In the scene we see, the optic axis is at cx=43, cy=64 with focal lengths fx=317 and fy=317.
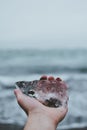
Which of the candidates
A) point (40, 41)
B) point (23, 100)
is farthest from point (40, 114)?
point (40, 41)

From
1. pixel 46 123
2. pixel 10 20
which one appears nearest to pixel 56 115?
pixel 46 123

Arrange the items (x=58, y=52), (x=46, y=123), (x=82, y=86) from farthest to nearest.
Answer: (x=82, y=86), (x=58, y=52), (x=46, y=123)

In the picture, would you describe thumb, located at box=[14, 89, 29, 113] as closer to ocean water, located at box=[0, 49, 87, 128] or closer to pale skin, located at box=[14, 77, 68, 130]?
pale skin, located at box=[14, 77, 68, 130]

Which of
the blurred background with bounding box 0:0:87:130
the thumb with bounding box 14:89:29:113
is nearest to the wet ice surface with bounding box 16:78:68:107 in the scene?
the thumb with bounding box 14:89:29:113

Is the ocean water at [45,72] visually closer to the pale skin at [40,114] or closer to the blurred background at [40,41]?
the blurred background at [40,41]

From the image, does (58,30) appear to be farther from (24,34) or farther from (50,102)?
(50,102)

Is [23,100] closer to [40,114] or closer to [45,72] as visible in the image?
[40,114]

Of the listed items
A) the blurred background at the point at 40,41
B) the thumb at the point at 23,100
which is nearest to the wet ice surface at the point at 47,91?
the thumb at the point at 23,100
